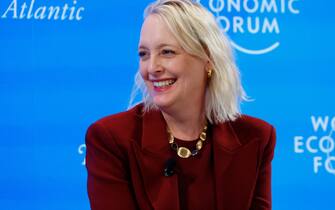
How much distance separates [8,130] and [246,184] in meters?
1.15

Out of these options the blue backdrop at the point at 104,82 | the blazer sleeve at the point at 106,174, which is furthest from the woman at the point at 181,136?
the blue backdrop at the point at 104,82

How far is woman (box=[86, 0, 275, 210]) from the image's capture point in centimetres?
129

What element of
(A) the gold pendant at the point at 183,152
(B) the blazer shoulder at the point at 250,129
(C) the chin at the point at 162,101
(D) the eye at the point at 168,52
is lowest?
(A) the gold pendant at the point at 183,152

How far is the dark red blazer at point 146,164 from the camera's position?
129cm

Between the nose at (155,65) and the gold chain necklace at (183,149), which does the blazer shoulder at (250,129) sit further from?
the nose at (155,65)

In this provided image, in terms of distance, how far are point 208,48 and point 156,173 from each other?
41cm

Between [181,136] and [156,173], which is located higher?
[181,136]

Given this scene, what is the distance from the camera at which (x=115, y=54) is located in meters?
2.04

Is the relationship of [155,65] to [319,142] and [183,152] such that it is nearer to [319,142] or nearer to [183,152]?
[183,152]

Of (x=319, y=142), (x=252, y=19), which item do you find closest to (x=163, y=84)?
(x=252, y=19)

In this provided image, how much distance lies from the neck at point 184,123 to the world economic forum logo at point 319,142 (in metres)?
0.78

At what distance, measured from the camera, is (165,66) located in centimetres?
128

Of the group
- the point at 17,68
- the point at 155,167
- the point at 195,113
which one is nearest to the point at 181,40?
the point at 195,113

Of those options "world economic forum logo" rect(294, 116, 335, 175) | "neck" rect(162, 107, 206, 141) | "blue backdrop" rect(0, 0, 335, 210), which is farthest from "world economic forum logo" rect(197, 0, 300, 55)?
"neck" rect(162, 107, 206, 141)
